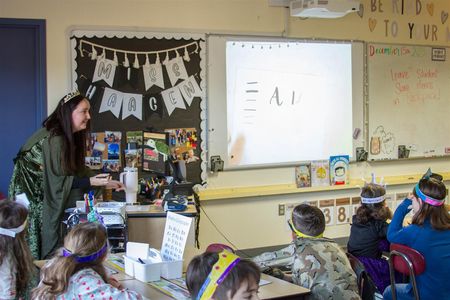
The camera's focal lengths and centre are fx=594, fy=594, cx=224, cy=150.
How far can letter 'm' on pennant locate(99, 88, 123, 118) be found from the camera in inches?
191

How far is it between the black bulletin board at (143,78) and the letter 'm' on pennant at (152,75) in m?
0.02

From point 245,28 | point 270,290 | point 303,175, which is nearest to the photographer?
point 270,290

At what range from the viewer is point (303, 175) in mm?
5703

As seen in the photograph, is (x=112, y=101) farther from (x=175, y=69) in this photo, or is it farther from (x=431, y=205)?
(x=431, y=205)

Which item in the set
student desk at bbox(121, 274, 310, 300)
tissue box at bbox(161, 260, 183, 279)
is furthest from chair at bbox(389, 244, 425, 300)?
tissue box at bbox(161, 260, 183, 279)

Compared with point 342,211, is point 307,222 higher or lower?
higher

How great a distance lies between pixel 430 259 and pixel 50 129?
2.38 meters

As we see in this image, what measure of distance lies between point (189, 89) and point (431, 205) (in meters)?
2.42

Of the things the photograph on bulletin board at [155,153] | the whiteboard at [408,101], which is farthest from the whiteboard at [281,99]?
the photograph on bulletin board at [155,153]

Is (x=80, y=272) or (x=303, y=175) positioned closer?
(x=80, y=272)

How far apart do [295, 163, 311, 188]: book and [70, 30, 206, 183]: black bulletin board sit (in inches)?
38.7

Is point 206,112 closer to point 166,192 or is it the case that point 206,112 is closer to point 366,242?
point 166,192

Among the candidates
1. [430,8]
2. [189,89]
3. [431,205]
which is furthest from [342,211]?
[431,205]

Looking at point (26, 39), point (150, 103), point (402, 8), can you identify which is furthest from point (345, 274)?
point (402, 8)
